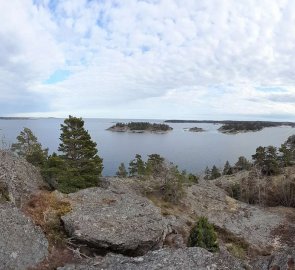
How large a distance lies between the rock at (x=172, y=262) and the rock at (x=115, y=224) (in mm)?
2923

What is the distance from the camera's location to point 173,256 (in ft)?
45.6

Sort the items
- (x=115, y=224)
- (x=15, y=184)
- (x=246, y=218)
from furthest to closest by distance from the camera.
Result: (x=246, y=218) → (x=15, y=184) → (x=115, y=224)

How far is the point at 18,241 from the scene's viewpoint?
1528 centimetres

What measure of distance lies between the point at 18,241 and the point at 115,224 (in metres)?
4.61

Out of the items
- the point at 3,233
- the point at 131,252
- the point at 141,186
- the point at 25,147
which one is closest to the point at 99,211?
the point at 131,252

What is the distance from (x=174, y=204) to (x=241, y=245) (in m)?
7.85

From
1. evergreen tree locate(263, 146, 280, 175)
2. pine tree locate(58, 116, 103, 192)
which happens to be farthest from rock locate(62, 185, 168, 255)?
evergreen tree locate(263, 146, 280, 175)

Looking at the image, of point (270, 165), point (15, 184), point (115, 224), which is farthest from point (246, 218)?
point (15, 184)

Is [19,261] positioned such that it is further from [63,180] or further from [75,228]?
[63,180]

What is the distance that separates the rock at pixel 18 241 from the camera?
14.4m

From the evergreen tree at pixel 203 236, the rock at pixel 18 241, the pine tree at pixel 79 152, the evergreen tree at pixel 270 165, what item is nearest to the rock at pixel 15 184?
the rock at pixel 18 241

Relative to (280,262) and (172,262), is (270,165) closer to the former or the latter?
(280,262)

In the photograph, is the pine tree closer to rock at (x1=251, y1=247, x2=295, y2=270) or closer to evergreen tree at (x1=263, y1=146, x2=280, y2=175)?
rock at (x1=251, y1=247, x2=295, y2=270)

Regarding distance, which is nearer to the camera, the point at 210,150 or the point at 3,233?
the point at 3,233
